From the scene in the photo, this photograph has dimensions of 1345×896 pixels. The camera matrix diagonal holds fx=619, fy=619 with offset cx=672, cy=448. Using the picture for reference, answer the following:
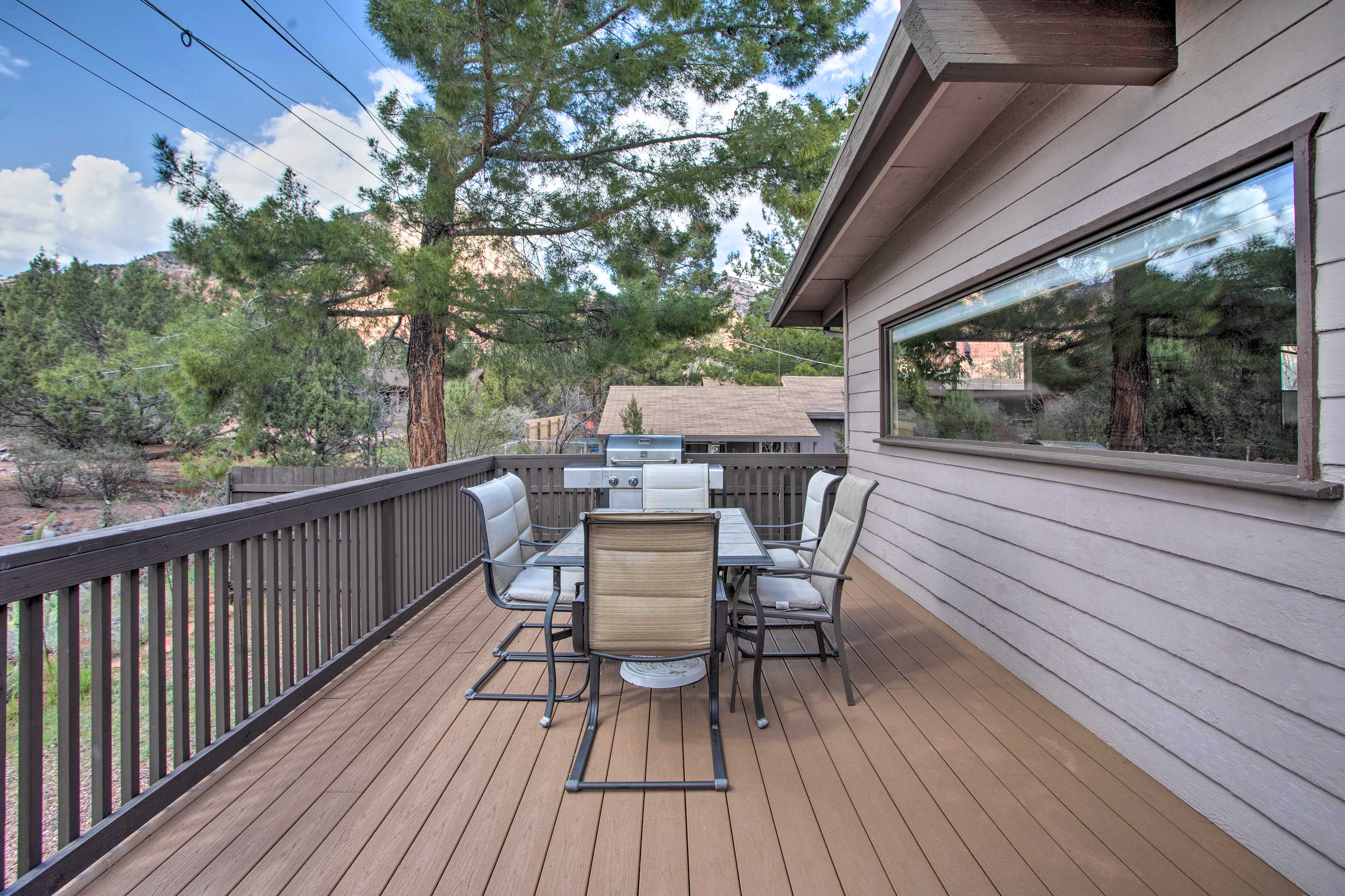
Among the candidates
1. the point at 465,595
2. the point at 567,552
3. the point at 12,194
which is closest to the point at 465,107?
the point at 465,595

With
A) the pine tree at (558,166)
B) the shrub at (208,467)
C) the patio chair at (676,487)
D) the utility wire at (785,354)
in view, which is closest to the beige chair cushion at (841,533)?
the patio chair at (676,487)

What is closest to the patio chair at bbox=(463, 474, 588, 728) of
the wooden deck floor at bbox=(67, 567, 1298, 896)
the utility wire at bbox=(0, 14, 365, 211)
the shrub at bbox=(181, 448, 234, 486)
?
the wooden deck floor at bbox=(67, 567, 1298, 896)

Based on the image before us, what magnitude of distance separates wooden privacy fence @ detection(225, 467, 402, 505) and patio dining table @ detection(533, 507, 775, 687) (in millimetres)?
6026

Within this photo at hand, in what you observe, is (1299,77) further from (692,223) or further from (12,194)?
(12,194)

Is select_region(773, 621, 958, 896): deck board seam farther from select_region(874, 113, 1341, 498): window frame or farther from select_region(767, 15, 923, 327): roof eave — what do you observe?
select_region(767, 15, 923, 327): roof eave

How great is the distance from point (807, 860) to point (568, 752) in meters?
0.90

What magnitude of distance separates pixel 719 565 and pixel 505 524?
1.23 m

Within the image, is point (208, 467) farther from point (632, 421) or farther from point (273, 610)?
point (273, 610)

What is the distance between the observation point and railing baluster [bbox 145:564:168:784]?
1.79 meters

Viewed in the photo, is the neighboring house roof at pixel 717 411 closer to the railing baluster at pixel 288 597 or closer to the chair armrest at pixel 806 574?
the chair armrest at pixel 806 574

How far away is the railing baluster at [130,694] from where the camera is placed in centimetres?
166

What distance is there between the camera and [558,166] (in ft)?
24.1

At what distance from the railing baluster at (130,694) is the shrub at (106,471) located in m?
14.8

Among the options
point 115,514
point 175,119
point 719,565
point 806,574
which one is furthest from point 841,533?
point 115,514
